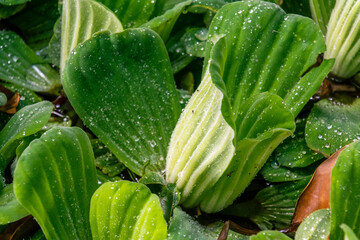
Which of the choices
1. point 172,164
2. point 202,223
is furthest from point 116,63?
point 202,223

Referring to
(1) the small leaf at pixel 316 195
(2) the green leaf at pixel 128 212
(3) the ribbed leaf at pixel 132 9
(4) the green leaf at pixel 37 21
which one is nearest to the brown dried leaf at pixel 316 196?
(1) the small leaf at pixel 316 195

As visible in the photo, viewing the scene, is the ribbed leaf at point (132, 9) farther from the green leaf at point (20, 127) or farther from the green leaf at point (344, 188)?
the green leaf at point (344, 188)

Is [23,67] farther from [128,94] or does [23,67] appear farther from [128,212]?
[128,212]

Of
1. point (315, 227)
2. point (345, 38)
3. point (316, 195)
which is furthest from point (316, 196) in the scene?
point (345, 38)

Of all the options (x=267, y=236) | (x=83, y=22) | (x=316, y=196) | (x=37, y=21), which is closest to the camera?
(x=267, y=236)

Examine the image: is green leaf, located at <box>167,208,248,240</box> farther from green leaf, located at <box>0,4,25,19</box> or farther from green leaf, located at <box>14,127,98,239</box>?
green leaf, located at <box>0,4,25,19</box>

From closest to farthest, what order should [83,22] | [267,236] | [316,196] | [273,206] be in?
[267,236] → [316,196] → [273,206] → [83,22]

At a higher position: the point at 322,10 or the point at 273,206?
the point at 322,10

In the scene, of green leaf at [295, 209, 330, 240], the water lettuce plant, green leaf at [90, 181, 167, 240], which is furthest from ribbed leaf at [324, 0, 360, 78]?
green leaf at [90, 181, 167, 240]
